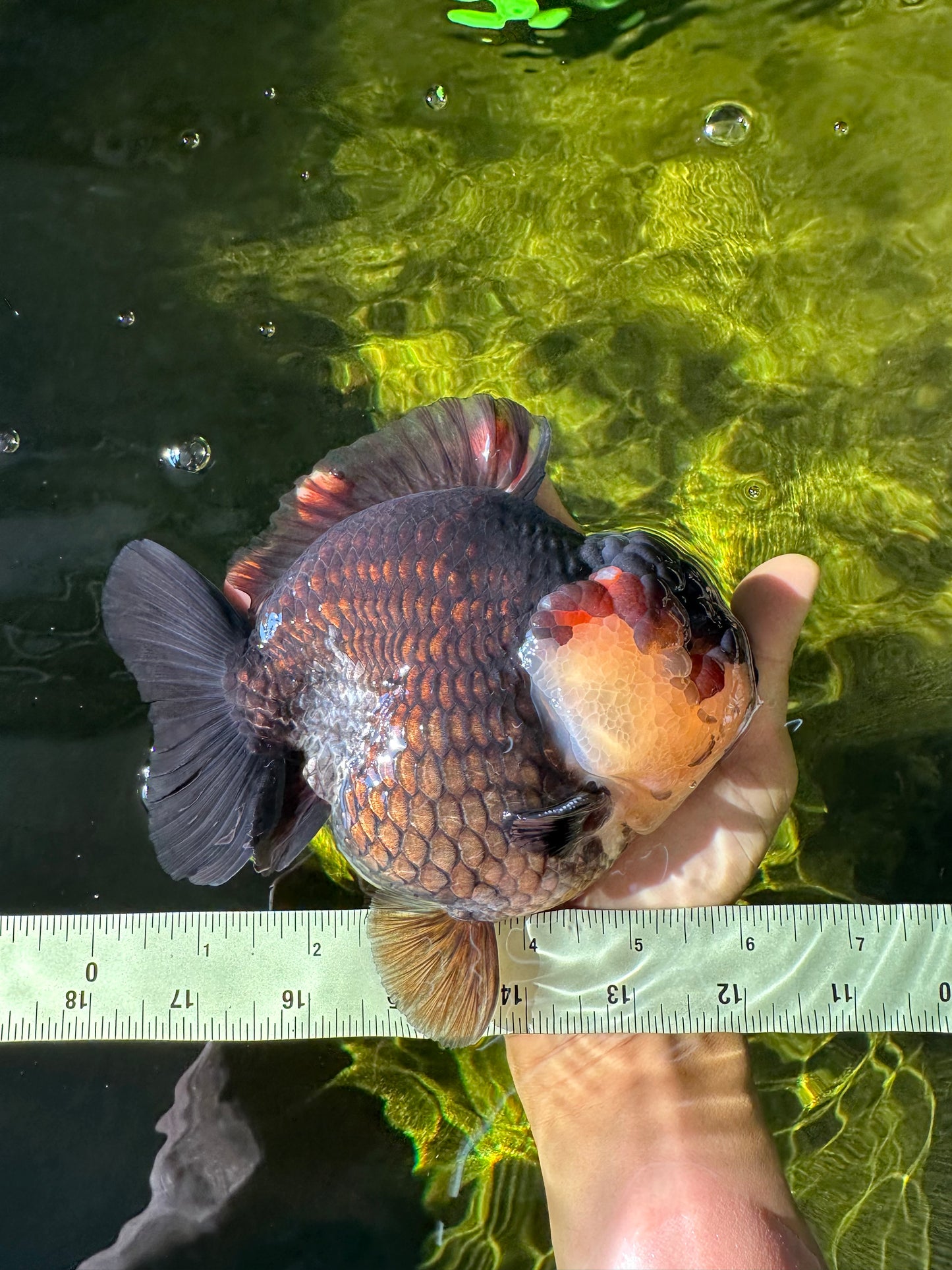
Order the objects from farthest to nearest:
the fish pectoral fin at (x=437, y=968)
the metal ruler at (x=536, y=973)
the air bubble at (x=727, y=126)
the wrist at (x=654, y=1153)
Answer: the air bubble at (x=727, y=126)
the metal ruler at (x=536, y=973)
the fish pectoral fin at (x=437, y=968)
the wrist at (x=654, y=1153)

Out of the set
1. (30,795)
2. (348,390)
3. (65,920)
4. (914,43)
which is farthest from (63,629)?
(914,43)

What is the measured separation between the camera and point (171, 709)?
1870 millimetres

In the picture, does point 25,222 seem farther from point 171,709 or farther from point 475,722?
point 475,722

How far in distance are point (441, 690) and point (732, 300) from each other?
1899 millimetres

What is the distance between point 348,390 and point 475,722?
1.63 metres

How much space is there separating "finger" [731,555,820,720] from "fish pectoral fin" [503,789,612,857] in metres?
0.52

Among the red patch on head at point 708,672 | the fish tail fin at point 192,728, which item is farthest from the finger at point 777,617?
the fish tail fin at point 192,728

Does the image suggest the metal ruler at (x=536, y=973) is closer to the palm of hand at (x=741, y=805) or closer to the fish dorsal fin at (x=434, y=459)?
the palm of hand at (x=741, y=805)

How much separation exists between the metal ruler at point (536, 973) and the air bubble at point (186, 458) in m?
1.36

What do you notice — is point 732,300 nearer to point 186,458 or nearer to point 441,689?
point 186,458

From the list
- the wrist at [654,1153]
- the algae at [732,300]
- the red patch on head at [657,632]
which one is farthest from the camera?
the algae at [732,300]

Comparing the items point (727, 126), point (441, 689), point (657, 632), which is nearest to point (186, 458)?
point (441, 689)

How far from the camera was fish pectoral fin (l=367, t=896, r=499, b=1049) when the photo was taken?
178cm

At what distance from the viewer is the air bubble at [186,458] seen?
2719 millimetres
